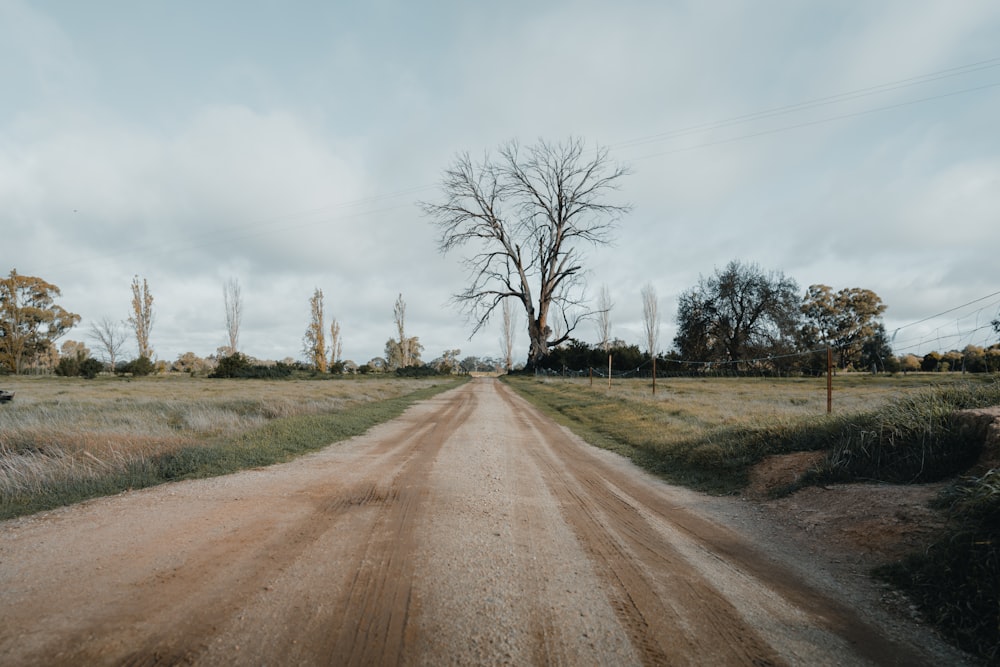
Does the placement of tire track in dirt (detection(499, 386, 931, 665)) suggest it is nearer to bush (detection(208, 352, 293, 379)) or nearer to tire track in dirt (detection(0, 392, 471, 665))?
tire track in dirt (detection(0, 392, 471, 665))

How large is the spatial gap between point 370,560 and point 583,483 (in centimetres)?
359

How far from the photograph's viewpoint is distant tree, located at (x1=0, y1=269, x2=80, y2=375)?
44.9m

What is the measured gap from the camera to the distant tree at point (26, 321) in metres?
44.9

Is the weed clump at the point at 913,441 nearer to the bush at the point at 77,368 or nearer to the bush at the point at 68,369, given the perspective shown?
the bush at the point at 77,368

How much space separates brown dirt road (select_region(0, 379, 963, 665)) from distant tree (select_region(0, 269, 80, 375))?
59.0 metres

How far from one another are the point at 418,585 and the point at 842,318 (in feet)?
213

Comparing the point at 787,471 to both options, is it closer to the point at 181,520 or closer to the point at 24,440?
the point at 181,520

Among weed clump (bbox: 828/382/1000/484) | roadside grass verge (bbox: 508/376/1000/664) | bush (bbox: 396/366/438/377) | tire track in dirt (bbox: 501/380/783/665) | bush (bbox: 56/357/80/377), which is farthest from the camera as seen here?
bush (bbox: 396/366/438/377)

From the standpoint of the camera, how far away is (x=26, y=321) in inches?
1831

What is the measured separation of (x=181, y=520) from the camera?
14.0ft

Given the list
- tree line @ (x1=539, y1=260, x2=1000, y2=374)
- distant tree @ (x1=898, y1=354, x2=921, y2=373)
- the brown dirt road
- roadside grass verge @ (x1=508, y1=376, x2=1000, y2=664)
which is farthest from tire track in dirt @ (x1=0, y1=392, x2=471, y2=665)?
distant tree @ (x1=898, y1=354, x2=921, y2=373)

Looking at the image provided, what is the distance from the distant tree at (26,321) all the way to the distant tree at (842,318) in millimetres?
81206

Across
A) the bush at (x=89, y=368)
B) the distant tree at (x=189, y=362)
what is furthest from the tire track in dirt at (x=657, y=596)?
the distant tree at (x=189, y=362)

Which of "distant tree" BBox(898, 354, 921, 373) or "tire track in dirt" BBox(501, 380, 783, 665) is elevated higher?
"distant tree" BBox(898, 354, 921, 373)
